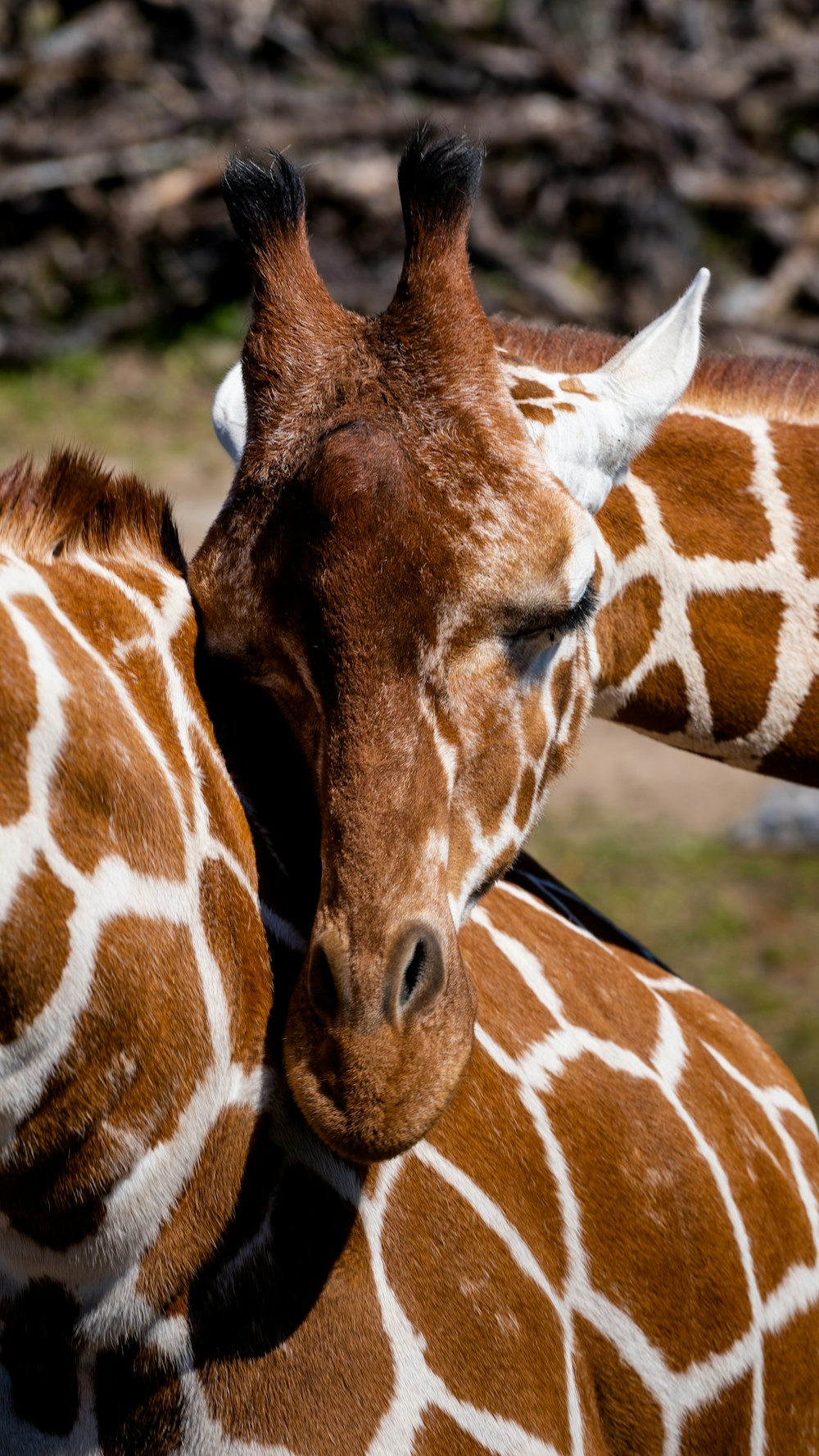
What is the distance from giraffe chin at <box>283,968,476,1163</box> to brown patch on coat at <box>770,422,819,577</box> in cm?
140

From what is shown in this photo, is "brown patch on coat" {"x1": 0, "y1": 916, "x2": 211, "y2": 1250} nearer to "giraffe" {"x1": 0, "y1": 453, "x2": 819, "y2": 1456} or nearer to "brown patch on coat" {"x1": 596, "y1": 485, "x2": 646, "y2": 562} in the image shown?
"giraffe" {"x1": 0, "y1": 453, "x2": 819, "y2": 1456}

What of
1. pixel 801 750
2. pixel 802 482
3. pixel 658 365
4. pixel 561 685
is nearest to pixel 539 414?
pixel 658 365

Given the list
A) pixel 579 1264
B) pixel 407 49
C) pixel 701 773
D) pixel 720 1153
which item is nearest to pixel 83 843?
pixel 579 1264

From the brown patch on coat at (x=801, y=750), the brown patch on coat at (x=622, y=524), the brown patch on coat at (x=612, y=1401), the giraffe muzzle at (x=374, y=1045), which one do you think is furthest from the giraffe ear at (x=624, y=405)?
the brown patch on coat at (x=612, y=1401)

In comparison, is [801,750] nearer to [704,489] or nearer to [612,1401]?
[704,489]

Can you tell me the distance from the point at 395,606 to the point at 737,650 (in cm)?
110

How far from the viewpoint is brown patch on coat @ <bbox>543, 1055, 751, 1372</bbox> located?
210cm

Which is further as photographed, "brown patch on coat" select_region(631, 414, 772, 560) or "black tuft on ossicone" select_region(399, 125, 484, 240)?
"brown patch on coat" select_region(631, 414, 772, 560)

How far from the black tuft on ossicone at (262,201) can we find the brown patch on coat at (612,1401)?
159cm

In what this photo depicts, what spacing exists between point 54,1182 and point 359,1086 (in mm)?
367

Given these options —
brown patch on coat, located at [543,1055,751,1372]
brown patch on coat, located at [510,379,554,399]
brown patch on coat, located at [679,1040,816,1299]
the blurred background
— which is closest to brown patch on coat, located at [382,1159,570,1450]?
brown patch on coat, located at [543,1055,751,1372]

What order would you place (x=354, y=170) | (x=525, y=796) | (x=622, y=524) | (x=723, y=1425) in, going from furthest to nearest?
(x=354, y=170) → (x=622, y=524) → (x=723, y=1425) → (x=525, y=796)

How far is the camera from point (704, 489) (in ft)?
8.89

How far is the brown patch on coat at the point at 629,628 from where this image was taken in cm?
261
